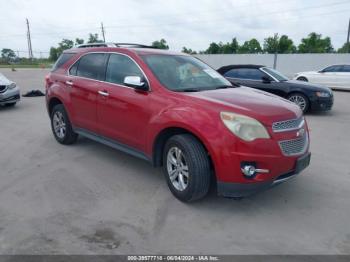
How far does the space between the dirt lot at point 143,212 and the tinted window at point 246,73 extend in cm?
484

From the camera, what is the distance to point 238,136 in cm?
328

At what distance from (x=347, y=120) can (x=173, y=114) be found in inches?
268

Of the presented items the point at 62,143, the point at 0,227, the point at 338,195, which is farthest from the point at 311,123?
the point at 0,227

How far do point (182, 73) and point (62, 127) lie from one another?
275 centimetres

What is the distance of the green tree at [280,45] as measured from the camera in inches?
1740

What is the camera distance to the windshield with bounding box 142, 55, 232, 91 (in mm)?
4203

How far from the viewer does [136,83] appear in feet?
13.1

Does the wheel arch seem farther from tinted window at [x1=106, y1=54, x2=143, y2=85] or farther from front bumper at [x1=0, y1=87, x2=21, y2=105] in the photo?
front bumper at [x1=0, y1=87, x2=21, y2=105]

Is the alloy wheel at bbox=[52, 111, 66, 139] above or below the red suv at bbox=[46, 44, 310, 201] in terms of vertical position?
below

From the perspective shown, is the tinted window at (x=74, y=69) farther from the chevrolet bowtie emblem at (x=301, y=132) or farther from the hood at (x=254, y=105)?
the chevrolet bowtie emblem at (x=301, y=132)

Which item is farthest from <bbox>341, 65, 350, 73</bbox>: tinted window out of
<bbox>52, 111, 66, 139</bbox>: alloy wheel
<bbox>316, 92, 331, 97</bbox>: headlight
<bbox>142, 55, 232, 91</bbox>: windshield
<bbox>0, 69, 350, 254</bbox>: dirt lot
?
<bbox>52, 111, 66, 139</bbox>: alloy wheel

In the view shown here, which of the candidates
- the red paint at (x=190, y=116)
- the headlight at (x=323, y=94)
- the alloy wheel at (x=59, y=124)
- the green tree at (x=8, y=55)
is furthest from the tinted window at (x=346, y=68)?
the green tree at (x=8, y=55)

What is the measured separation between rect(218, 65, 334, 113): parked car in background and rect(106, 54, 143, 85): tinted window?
16.9 ft

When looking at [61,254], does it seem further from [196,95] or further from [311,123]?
[311,123]
